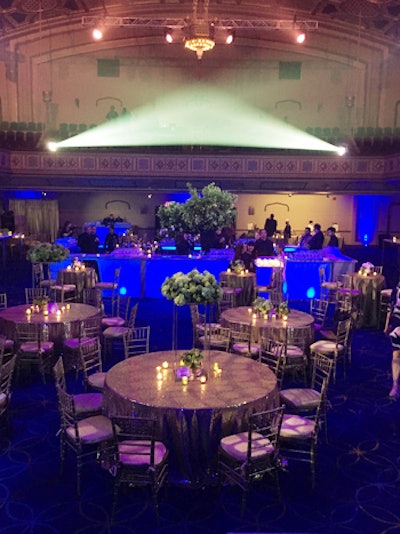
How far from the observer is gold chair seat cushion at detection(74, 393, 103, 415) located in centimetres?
498

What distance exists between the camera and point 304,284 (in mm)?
11828

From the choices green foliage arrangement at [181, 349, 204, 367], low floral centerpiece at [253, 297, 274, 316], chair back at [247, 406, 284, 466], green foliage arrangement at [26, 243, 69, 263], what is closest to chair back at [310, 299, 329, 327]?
low floral centerpiece at [253, 297, 274, 316]

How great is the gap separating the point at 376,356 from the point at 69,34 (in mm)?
17452

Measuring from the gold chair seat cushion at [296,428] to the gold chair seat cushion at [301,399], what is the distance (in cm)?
32

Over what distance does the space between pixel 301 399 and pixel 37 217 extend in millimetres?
16585

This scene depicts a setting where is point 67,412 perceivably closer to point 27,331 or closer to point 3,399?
point 3,399

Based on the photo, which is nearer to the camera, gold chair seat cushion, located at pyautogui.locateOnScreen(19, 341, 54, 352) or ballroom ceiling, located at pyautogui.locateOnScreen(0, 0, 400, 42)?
gold chair seat cushion, located at pyautogui.locateOnScreen(19, 341, 54, 352)

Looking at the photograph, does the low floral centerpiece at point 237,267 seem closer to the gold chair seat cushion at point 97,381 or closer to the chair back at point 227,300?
the chair back at point 227,300

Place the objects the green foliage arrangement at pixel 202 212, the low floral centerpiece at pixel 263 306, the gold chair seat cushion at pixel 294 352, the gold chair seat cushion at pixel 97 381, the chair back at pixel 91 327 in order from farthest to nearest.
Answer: the green foliage arrangement at pixel 202 212 < the low floral centerpiece at pixel 263 306 < the chair back at pixel 91 327 < the gold chair seat cushion at pixel 294 352 < the gold chair seat cushion at pixel 97 381

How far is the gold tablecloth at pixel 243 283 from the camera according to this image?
1052 cm

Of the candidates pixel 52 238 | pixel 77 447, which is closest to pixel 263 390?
pixel 77 447

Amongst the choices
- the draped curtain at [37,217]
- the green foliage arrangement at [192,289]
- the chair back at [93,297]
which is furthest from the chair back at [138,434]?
the draped curtain at [37,217]

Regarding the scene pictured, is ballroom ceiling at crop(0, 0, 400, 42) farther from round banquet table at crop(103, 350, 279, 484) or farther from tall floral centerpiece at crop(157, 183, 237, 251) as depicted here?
round banquet table at crop(103, 350, 279, 484)

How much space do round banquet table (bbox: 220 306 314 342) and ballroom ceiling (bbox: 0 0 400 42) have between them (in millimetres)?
12079
